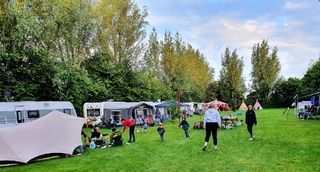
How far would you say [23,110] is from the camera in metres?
23.7

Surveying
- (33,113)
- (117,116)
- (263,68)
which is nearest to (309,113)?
(117,116)

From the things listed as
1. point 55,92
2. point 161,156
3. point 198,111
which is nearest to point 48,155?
point 161,156

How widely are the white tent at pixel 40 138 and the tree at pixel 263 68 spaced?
7151 cm

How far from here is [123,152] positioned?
17.3 m

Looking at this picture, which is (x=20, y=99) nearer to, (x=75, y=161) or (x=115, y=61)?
(x=75, y=161)

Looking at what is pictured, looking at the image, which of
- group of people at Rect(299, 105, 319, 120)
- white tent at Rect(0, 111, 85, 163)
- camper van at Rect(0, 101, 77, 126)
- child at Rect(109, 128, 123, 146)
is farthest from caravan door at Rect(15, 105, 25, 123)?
group of people at Rect(299, 105, 319, 120)

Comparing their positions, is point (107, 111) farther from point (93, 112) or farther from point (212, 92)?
point (212, 92)

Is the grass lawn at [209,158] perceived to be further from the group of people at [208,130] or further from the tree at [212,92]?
the tree at [212,92]

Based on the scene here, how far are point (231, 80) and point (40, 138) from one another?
63530 mm

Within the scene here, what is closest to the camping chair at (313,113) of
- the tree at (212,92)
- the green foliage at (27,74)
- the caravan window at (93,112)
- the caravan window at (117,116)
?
the caravan window at (117,116)

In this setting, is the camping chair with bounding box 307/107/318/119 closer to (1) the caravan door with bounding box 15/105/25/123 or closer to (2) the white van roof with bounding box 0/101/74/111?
(2) the white van roof with bounding box 0/101/74/111

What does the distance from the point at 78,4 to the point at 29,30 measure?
40.6 feet

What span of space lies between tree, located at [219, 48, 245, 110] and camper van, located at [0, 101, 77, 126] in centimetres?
5356

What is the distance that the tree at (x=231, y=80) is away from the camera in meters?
76.7
